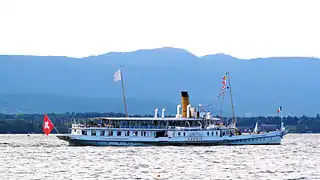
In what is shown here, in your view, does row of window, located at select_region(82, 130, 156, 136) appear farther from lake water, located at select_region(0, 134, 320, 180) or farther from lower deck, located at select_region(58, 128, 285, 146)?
lake water, located at select_region(0, 134, 320, 180)

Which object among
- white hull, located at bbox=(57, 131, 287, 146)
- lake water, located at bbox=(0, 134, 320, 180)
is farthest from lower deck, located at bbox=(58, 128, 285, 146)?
lake water, located at bbox=(0, 134, 320, 180)

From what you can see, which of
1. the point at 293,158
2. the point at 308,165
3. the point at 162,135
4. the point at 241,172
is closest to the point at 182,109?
the point at 162,135

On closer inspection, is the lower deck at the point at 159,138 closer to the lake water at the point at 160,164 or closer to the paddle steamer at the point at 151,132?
the paddle steamer at the point at 151,132

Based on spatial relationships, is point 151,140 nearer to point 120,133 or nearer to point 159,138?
point 159,138

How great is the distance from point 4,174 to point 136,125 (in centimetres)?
5459

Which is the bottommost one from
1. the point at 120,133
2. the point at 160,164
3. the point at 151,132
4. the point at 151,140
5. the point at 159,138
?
the point at 160,164

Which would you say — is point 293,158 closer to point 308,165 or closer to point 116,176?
point 308,165

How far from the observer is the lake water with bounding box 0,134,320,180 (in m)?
78.5

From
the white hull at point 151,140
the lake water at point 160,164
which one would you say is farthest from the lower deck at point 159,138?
the lake water at point 160,164

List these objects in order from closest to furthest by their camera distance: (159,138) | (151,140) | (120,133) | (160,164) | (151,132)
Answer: (160,164), (120,133), (151,140), (159,138), (151,132)

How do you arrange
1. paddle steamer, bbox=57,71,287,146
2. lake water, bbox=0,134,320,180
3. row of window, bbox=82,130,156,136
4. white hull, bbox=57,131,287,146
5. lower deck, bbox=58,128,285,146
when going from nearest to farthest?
1. lake water, bbox=0,134,320,180
2. white hull, bbox=57,131,287,146
3. lower deck, bbox=58,128,285,146
4. paddle steamer, bbox=57,71,287,146
5. row of window, bbox=82,130,156,136

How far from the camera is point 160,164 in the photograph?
303 ft

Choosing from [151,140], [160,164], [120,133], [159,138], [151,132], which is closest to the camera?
[160,164]

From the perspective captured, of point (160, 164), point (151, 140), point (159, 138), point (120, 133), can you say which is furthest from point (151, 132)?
point (160, 164)
